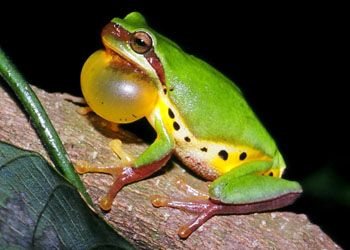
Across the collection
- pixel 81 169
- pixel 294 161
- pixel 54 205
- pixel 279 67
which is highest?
pixel 54 205

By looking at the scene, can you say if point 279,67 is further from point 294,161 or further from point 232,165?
point 232,165

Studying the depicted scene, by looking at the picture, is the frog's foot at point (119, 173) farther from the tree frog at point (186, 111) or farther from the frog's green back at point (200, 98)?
the frog's green back at point (200, 98)

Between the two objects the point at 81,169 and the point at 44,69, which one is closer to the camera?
the point at 81,169

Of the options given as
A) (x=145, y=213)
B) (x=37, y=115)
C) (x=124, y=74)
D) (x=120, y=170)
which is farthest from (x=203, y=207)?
(x=37, y=115)

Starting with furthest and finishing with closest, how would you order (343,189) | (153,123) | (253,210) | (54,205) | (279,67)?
1. (279,67)
2. (343,189)
3. (153,123)
4. (253,210)
5. (54,205)

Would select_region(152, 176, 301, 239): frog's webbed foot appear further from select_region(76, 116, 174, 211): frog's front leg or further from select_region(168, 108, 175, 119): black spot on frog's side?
select_region(168, 108, 175, 119): black spot on frog's side

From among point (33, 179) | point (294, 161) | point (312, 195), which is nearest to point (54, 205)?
point (33, 179)

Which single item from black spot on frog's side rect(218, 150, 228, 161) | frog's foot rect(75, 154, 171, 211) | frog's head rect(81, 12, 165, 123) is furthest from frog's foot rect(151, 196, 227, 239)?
frog's head rect(81, 12, 165, 123)
